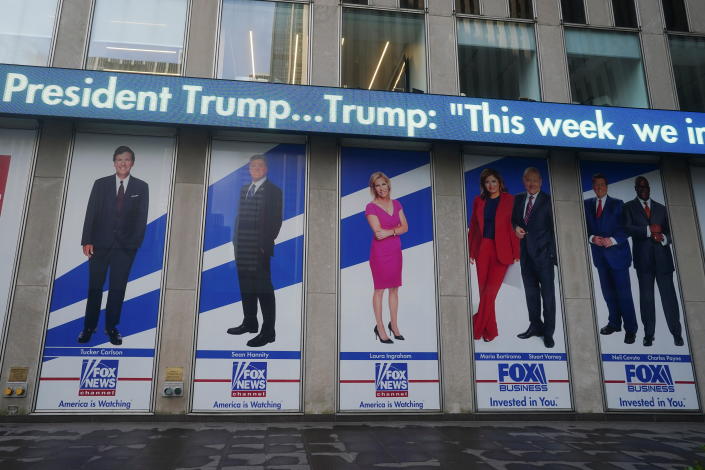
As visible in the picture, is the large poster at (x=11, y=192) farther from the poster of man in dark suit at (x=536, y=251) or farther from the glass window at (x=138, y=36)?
the poster of man in dark suit at (x=536, y=251)

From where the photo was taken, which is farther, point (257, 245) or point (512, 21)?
point (512, 21)

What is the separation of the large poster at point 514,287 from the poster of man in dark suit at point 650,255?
6.79 feet

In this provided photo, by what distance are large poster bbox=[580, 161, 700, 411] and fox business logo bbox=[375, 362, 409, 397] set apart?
4552 mm

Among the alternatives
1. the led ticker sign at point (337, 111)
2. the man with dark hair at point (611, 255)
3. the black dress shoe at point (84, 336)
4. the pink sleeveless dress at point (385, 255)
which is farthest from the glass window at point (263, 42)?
the man with dark hair at point (611, 255)

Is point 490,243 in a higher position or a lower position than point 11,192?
lower

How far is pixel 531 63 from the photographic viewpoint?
12336 millimetres

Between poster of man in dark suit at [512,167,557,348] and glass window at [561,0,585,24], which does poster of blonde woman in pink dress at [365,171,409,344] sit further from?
glass window at [561,0,585,24]

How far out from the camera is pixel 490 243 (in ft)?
36.4

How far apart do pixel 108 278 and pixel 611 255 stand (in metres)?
11.4

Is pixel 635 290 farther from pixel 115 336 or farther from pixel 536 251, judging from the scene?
pixel 115 336

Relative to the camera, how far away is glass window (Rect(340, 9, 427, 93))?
460 inches

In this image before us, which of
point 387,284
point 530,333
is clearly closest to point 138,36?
point 387,284

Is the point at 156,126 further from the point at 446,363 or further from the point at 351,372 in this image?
the point at 446,363

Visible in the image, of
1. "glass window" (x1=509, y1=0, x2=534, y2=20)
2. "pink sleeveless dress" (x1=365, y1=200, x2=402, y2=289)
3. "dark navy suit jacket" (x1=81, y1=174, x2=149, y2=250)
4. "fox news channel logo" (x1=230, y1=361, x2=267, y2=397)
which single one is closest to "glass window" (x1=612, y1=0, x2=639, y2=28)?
"glass window" (x1=509, y1=0, x2=534, y2=20)
